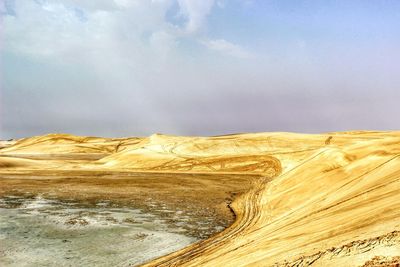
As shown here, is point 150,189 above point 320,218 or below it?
above

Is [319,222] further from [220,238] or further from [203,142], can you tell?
[203,142]

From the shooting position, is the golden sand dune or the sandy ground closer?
the golden sand dune

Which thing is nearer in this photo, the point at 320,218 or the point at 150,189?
the point at 320,218

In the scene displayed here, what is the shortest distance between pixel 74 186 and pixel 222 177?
35.1 feet

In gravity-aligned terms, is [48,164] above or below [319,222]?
above

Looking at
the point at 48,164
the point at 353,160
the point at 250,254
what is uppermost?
the point at 48,164

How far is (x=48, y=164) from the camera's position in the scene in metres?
40.0

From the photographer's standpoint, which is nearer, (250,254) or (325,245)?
(325,245)

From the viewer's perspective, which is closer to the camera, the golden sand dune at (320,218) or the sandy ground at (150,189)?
the golden sand dune at (320,218)

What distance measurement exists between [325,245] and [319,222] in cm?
256

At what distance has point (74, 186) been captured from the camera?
2489 cm

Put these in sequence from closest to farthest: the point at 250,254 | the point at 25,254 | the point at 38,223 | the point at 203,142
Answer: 1. the point at 250,254
2. the point at 25,254
3. the point at 38,223
4. the point at 203,142

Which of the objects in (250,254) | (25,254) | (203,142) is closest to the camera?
(250,254)

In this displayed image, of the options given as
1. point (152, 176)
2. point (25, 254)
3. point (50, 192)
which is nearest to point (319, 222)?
point (25, 254)
